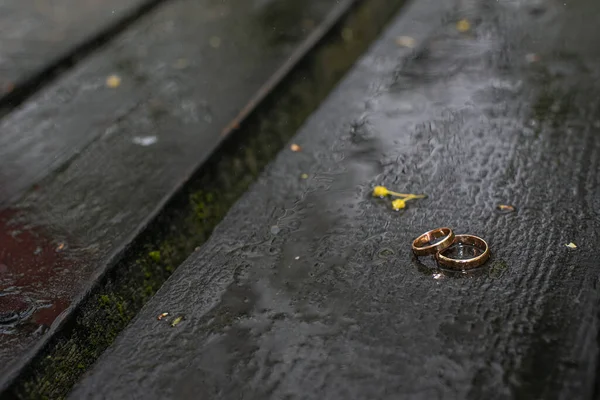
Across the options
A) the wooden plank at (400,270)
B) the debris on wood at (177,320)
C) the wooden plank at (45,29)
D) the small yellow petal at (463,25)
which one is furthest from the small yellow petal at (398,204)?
the wooden plank at (45,29)

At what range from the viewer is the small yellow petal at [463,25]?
306 cm

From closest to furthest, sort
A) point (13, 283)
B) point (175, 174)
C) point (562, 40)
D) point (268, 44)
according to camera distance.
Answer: point (13, 283) < point (175, 174) < point (562, 40) < point (268, 44)

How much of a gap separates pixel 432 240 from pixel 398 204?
0.62 feet

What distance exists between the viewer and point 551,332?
1379mm

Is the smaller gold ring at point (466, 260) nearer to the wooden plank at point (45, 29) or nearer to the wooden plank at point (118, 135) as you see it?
the wooden plank at point (118, 135)

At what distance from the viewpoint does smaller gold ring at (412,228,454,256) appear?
1608 mm

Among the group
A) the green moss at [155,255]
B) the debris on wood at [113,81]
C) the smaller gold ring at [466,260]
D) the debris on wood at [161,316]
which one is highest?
the debris on wood at [113,81]

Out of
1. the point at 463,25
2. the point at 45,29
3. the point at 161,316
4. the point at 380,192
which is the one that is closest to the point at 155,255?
the point at 161,316

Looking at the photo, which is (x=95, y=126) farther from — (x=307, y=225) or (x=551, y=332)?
(x=551, y=332)

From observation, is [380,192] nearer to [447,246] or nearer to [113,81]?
[447,246]

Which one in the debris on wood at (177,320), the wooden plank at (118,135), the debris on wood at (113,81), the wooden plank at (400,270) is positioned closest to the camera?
the wooden plank at (400,270)

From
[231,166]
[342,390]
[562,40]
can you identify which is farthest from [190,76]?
[342,390]

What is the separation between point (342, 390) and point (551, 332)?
1.48ft

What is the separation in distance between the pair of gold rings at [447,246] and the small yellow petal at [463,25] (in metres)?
1.65
